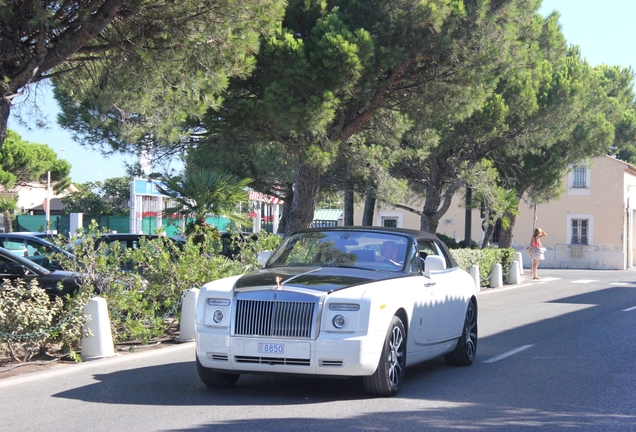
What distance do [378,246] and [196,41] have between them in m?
5.51

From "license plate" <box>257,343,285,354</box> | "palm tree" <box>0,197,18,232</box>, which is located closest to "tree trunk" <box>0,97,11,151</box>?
"license plate" <box>257,343,285,354</box>

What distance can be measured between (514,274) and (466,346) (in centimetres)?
1757

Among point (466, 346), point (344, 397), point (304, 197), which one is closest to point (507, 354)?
point (466, 346)

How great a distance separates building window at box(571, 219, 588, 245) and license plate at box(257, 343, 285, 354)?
40.2 meters

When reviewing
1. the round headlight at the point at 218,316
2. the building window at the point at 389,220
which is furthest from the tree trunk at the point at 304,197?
the building window at the point at 389,220

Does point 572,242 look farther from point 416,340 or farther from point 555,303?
point 416,340

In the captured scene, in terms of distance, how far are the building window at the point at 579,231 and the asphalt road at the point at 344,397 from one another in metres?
34.4

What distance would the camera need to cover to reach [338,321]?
6.95m

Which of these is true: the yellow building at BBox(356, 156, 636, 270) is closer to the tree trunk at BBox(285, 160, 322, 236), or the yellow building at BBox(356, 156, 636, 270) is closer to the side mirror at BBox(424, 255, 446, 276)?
the tree trunk at BBox(285, 160, 322, 236)

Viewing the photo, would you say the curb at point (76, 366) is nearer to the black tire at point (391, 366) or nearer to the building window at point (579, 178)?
the black tire at point (391, 366)

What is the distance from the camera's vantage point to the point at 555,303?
61.3 ft

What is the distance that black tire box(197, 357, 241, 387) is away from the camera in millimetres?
7593

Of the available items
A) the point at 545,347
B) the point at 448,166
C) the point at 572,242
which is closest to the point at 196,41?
the point at 545,347

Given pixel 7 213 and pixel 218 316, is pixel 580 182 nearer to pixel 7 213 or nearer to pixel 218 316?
pixel 7 213
